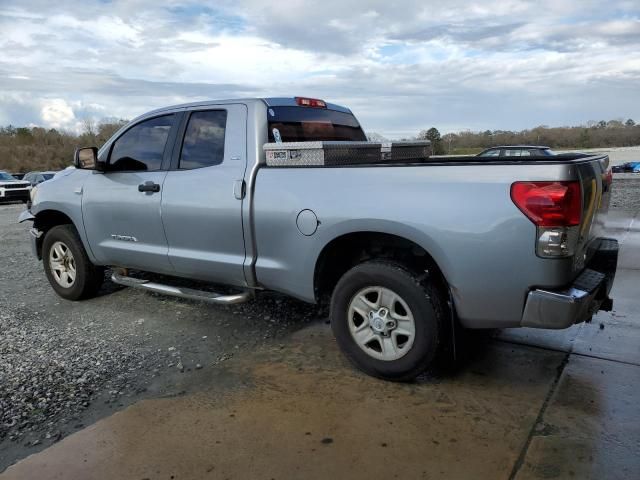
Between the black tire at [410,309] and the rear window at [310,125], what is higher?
the rear window at [310,125]

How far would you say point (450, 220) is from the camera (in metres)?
3.26

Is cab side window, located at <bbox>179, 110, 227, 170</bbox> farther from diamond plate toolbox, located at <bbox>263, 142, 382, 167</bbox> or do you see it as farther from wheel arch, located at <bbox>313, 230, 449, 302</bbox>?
wheel arch, located at <bbox>313, 230, 449, 302</bbox>

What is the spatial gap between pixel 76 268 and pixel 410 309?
12.6 feet

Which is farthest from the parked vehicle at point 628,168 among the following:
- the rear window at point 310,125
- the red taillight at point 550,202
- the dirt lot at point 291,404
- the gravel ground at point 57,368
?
the gravel ground at point 57,368

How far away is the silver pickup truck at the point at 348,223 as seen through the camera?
3.10m

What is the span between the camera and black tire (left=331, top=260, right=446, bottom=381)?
3.44 meters

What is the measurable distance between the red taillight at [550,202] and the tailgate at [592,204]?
14cm

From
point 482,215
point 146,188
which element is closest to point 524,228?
point 482,215

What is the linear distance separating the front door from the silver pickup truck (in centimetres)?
1

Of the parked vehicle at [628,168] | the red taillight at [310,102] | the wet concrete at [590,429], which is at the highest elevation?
the red taillight at [310,102]

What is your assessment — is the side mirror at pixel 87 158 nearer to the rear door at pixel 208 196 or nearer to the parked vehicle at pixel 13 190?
the rear door at pixel 208 196

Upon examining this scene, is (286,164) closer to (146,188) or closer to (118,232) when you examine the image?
(146,188)

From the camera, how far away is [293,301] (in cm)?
560

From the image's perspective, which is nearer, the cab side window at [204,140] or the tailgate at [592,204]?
the tailgate at [592,204]
